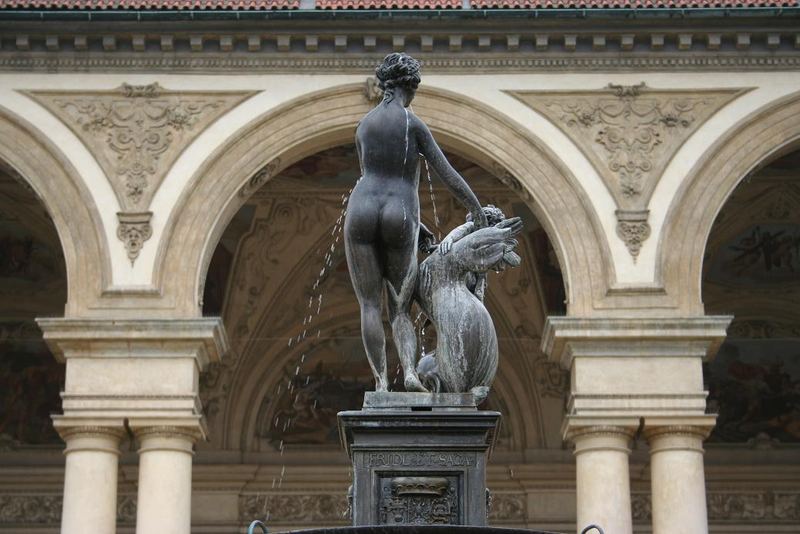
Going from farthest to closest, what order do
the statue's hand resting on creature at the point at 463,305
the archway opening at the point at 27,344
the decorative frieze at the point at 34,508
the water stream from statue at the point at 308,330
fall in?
the archway opening at the point at 27,344 → the decorative frieze at the point at 34,508 → the water stream from statue at the point at 308,330 → the statue's hand resting on creature at the point at 463,305

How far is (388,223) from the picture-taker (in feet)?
29.6

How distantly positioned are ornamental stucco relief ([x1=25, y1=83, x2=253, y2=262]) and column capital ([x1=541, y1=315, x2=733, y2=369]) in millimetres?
4186

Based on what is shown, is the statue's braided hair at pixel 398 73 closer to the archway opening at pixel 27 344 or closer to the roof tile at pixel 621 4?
the roof tile at pixel 621 4

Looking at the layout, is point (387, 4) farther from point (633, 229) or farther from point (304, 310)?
point (304, 310)

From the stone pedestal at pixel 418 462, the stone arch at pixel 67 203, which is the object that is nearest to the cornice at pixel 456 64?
the stone arch at pixel 67 203

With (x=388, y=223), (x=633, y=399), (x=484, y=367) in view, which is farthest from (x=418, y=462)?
(x=633, y=399)

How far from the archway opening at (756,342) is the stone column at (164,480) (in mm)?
8910

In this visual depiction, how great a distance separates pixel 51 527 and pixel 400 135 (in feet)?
48.5

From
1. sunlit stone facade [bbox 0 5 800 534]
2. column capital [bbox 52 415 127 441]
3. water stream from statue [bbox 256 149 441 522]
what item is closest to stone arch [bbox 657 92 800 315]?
sunlit stone facade [bbox 0 5 800 534]

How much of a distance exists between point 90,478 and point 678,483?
18.5ft

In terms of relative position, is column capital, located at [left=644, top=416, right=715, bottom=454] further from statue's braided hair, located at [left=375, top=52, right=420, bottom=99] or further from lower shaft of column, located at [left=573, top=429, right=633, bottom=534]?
statue's braided hair, located at [left=375, top=52, right=420, bottom=99]

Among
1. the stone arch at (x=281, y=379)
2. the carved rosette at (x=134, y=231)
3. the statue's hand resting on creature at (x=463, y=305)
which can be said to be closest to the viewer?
the statue's hand resting on creature at (x=463, y=305)

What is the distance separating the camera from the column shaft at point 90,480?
16375 mm

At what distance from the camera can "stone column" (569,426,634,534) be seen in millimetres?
16297
